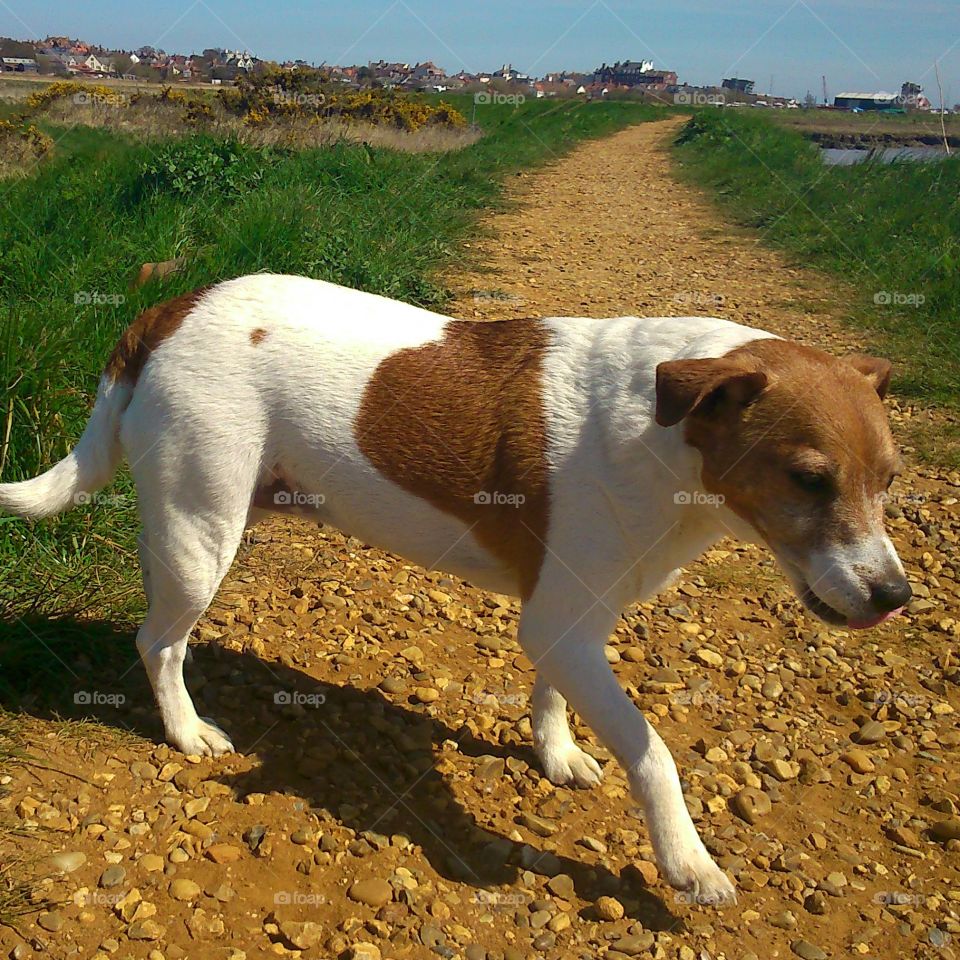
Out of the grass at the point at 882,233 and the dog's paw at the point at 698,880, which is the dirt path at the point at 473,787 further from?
the grass at the point at 882,233

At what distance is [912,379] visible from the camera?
6.88 metres

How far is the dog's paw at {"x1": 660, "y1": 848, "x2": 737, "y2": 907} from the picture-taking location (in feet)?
8.86

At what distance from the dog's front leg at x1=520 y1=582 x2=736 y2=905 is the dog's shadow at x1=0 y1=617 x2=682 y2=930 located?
19 cm

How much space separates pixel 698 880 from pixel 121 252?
5097 mm

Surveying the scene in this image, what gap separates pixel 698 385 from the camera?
252 cm

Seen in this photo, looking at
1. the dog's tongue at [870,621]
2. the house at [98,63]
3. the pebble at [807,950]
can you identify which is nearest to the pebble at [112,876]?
the pebble at [807,950]

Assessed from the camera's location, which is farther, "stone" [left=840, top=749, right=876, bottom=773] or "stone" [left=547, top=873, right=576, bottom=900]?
"stone" [left=840, top=749, right=876, bottom=773]

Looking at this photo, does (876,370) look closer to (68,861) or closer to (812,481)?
(812,481)

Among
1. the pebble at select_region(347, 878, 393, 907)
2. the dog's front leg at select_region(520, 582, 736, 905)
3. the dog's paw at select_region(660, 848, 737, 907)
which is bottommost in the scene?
the pebble at select_region(347, 878, 393, 907)

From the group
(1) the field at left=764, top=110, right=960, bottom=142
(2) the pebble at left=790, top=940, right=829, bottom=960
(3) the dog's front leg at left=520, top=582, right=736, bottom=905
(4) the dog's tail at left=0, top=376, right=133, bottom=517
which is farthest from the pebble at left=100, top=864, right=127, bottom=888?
(1) the field at left=764, top=110, right=960, bottom=142

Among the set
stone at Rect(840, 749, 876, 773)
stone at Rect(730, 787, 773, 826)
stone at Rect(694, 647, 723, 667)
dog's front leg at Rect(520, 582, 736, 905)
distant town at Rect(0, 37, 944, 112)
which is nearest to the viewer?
dog's front leg at Rect(520, 582, 736, 905)

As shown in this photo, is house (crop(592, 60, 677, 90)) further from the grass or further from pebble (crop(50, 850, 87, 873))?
pebble (crop(50, 850, 87, 873))

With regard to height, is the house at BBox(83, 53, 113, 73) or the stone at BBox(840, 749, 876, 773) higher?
the house at BBox(83, 53, 113, 73)

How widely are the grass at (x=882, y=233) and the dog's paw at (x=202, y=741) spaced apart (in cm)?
538
